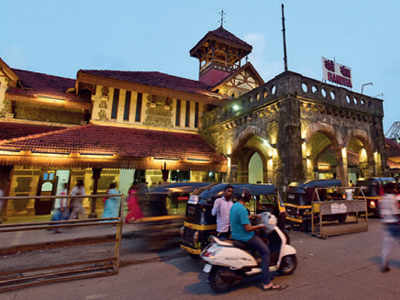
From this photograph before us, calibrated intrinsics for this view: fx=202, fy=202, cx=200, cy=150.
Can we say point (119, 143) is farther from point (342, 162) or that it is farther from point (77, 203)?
point (342, 162)

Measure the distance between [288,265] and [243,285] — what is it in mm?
1038

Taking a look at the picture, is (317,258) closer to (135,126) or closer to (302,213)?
(302,213)

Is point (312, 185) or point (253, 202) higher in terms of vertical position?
point (312, 185)

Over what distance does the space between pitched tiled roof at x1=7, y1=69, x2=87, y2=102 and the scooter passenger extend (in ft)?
44.1

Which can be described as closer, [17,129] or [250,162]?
[17,129]

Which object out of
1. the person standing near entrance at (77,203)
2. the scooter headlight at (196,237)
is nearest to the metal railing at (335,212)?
the scooter headlight at (196,237)

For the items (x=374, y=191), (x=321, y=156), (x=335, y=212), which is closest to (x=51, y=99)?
(x=335, y=212)

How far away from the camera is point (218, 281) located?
129 inches

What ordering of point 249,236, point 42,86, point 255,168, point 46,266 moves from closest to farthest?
point 249,236, point 46,266, point 42,86, point 255,168

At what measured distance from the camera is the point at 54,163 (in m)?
9.33

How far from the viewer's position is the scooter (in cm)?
325

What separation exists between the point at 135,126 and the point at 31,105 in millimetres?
6419

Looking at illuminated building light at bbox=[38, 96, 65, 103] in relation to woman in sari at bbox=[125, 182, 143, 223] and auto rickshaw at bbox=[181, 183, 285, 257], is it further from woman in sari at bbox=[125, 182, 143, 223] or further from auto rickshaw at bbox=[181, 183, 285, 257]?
auto rickshaw at bbox=[181, 183, 285, 257]

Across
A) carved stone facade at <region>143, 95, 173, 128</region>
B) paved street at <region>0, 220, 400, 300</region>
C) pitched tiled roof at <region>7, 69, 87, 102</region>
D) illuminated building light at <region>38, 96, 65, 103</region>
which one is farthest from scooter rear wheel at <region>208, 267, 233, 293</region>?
illuminated building light at <region>38, 96, 65, 103</region>
